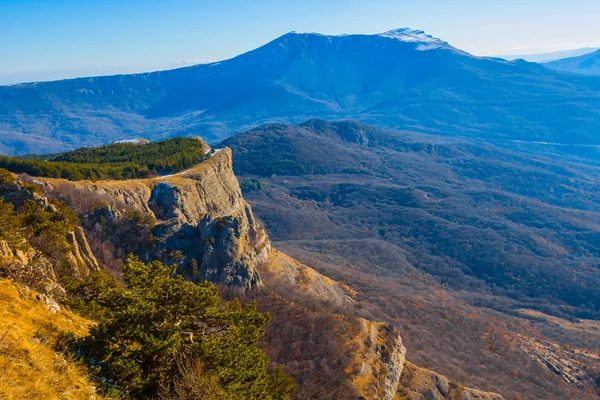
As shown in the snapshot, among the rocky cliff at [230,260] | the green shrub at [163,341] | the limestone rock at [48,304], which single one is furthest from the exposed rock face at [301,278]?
the limestone rock at [48,304]

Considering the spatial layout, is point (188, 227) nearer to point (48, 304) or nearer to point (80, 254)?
point (80, 254)

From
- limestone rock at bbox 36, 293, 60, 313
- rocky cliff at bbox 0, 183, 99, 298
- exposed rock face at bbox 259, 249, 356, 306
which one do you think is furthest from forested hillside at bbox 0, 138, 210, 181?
limestone rock at bbox 36, 293, 60, 313

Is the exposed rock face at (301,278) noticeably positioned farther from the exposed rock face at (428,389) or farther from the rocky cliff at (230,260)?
the exposed rock face at (428,389)

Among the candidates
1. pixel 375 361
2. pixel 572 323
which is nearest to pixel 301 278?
pixel 375 361

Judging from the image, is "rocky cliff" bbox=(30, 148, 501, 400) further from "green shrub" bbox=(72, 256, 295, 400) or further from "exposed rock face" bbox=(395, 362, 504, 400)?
"green shrub" bbox=(72, 256, 295, 400)

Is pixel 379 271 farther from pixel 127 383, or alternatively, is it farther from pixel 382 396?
pixel 127 383
